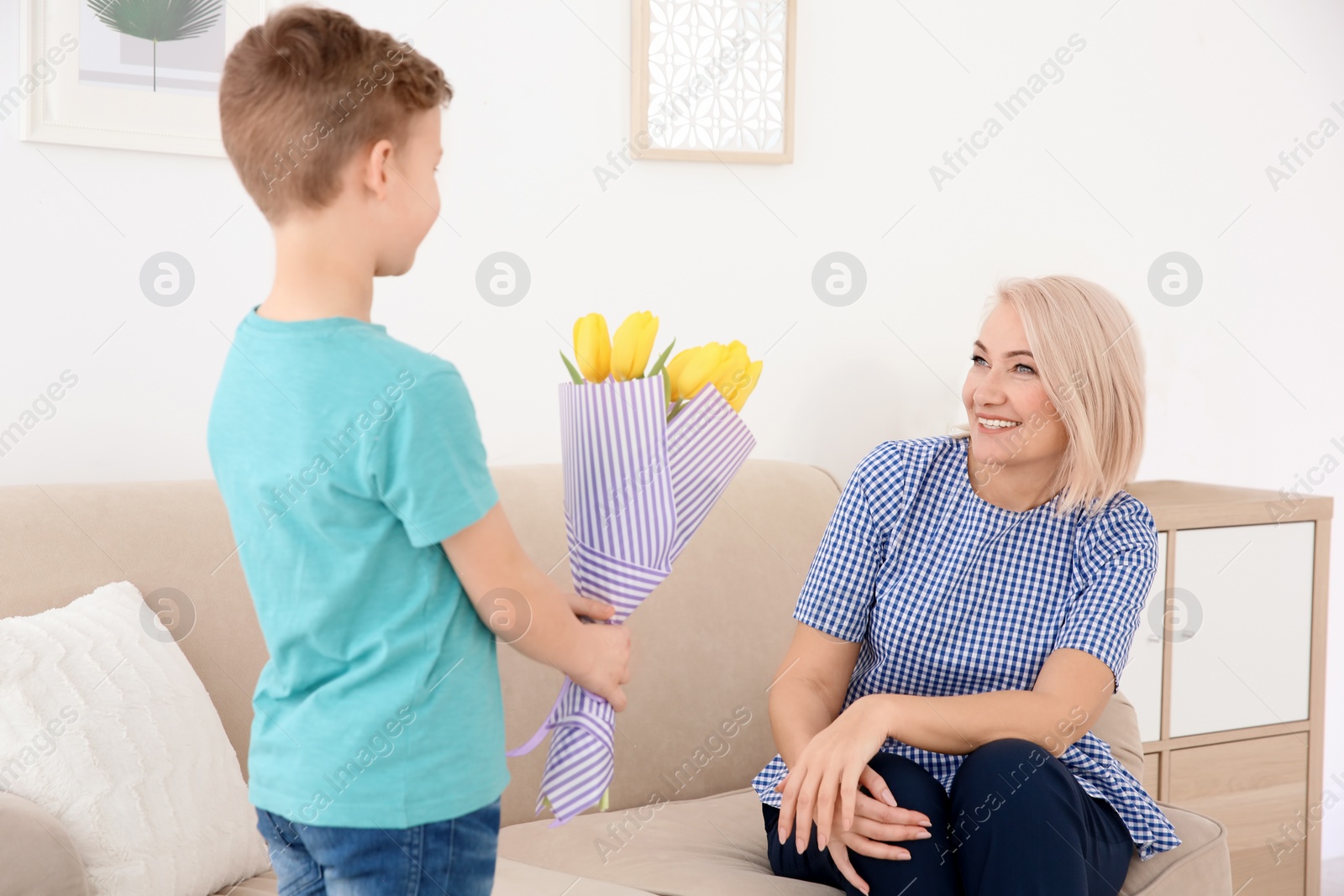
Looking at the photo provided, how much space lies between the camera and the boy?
3.02 feet

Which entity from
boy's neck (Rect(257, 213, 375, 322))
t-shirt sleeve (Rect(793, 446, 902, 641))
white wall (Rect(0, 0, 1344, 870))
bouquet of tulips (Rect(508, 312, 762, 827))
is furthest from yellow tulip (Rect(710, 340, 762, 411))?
white wall (Rect(0, 0, 1344, 870))

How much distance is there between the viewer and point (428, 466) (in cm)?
92

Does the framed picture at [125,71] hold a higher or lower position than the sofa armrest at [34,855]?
higher

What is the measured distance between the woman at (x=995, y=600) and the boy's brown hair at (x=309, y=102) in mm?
890

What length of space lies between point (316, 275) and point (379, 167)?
3.9 inches

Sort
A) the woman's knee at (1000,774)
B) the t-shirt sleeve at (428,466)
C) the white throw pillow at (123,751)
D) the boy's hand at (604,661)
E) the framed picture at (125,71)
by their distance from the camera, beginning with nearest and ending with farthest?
the t-shirt sleeve at (428,466) → the boy's hand at (604,661) → the white throw pillow at (123,751) → the woman's knee at (1000,774) → the framed picture at (125,71)

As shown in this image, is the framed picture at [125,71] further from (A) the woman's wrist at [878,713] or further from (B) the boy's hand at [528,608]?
(A) the woman's wrist at [878,713]

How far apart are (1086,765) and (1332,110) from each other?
239cm

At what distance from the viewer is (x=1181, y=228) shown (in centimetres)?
304

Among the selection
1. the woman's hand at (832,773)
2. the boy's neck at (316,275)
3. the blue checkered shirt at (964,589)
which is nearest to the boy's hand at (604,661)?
the boy's neck at (316,275)

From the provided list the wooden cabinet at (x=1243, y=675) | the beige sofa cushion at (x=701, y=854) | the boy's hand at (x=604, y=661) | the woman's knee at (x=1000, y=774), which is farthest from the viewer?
the wooden cabinet at (x=1243, y=675)

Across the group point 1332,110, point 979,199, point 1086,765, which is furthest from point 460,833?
point 1332,110

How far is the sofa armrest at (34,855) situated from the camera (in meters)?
1.16

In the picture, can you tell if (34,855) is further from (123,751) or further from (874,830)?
(874,830)
